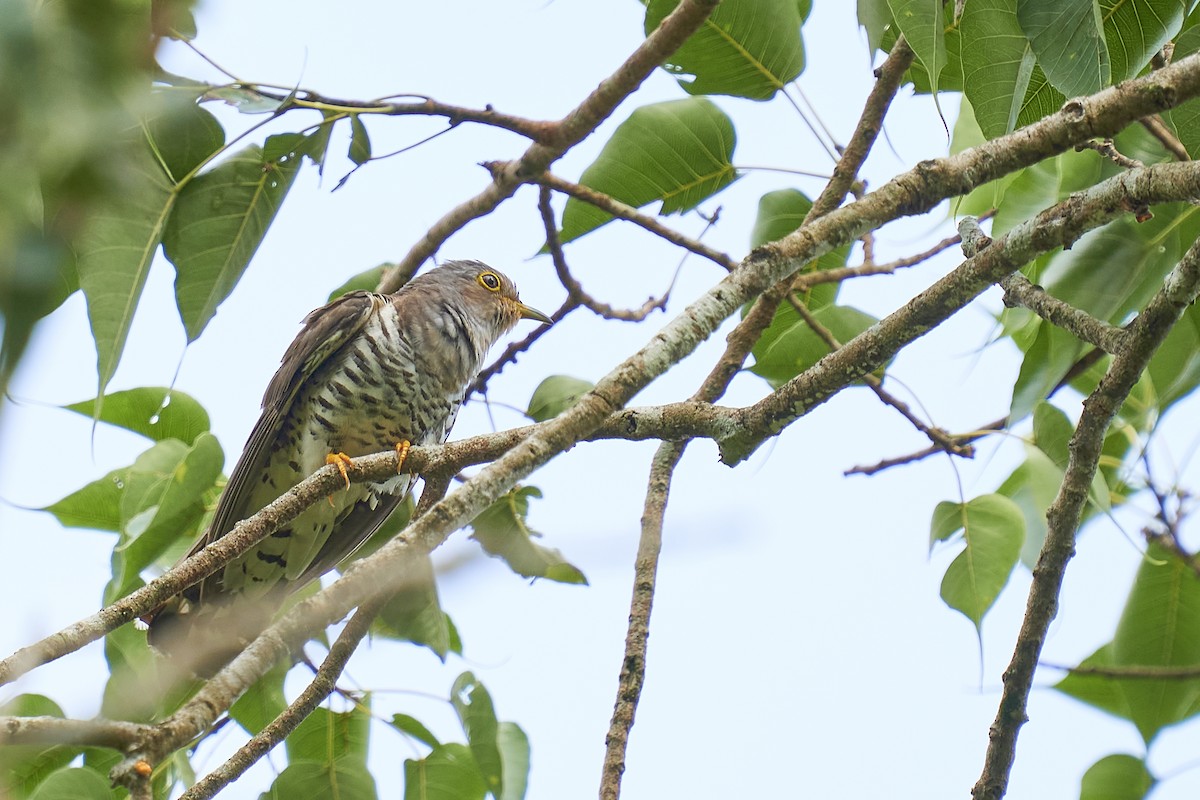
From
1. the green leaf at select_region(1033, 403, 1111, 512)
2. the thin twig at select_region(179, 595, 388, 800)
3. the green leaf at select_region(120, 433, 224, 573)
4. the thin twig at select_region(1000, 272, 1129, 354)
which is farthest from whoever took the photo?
the green leaf at select_region(120, 433, 224, 573)

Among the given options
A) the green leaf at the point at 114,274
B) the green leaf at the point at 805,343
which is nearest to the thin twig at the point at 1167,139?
the green leaf at the point at 805,343

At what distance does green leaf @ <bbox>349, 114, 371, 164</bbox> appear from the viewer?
254cm

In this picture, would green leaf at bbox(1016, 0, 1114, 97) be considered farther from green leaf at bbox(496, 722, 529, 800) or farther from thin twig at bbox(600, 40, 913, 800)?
green leaf at bbox(496, 722, 529, 800)

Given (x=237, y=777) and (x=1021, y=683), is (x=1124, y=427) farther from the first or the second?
(x=237, y=777)

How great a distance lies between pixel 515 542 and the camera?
10.7 feet

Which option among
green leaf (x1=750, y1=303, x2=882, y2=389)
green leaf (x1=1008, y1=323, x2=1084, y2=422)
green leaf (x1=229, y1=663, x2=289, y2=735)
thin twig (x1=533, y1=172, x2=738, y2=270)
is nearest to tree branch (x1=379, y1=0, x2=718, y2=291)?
thin twig (x1=533, y1=172, x2=738, y2=270)

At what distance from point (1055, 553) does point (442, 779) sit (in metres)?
1.85

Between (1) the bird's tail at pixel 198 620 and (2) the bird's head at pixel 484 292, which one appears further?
(2) the bird's head at pixel 484 292

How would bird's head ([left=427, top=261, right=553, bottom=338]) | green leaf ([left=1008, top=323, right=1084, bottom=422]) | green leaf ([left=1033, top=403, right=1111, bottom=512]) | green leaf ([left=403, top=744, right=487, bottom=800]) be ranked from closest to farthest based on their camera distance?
green leaf ([left=1008, top=323, right=1084, bottom=422])
green leaf ([left=1033, top=403, right=1111, bottom=512])
green leaf ([left=403, top=744, right=487, bottom=800])
bird's head ([left=427, top=261, right=553, bottom=338])

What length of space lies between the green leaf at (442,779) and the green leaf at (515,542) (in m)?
0.58

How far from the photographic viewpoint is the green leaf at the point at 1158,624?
9.64 ft

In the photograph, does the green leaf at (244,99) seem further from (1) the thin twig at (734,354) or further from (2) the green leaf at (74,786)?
(2) the green leaf at (74,786)

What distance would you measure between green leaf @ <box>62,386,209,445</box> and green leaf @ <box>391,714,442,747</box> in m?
1.08

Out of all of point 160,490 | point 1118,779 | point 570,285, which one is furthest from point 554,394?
point 1118,779
